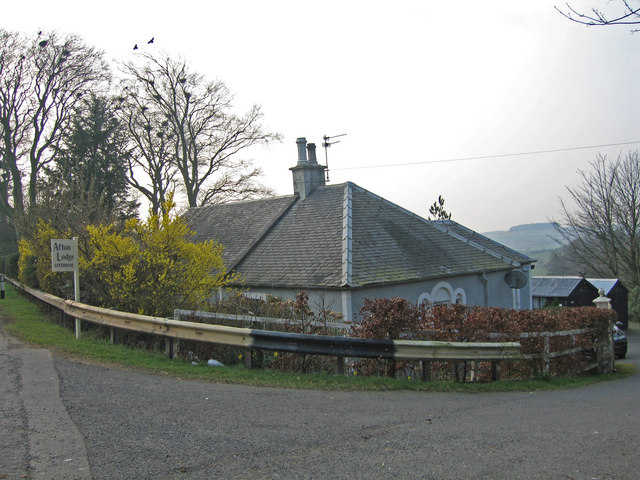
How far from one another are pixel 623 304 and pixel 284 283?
34.3 m

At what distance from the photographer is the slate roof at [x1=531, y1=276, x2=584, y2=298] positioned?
131ft

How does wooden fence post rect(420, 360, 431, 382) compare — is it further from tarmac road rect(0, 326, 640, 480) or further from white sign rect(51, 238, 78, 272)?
white sign rect(51, 238, 78, 272)

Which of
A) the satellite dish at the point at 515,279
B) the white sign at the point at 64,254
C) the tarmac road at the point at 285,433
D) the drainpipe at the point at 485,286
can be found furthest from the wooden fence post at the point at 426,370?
the drainpipe at the point at 485,286

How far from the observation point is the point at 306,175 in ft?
73.9

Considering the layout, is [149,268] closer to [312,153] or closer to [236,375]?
[236,375]

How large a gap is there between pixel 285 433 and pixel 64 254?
7686mm

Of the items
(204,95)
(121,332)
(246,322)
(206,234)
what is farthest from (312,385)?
(204,95)

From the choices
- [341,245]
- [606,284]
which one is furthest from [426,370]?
[606,284]

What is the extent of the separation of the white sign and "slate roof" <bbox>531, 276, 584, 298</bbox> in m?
33.9

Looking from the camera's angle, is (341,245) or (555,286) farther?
(555,286)

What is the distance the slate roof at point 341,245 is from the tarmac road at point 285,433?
8.58 meters

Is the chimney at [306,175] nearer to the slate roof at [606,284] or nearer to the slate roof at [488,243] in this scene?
the slate roof at [488,243]

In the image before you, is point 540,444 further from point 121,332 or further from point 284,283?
point 284,283

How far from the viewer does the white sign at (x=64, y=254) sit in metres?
11.4
